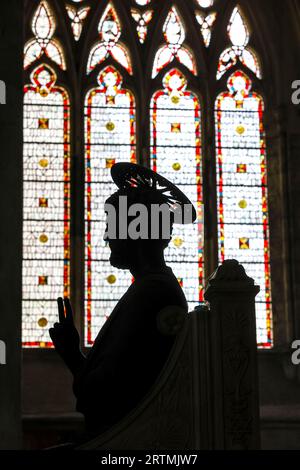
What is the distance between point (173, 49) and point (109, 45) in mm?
840

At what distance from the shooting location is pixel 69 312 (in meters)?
3.25

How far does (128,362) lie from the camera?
9.52 ft

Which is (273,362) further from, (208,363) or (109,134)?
(208,363)

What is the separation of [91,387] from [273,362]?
353 inches

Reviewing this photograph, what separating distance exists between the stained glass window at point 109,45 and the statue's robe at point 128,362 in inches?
397

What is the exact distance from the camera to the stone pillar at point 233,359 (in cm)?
266

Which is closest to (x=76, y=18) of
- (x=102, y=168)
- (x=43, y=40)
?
(x=43, y=40)

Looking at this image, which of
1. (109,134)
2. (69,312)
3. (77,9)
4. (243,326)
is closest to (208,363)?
(243,326)

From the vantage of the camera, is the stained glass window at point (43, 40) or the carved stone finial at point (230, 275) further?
the stained glass window at point (43, 40)
